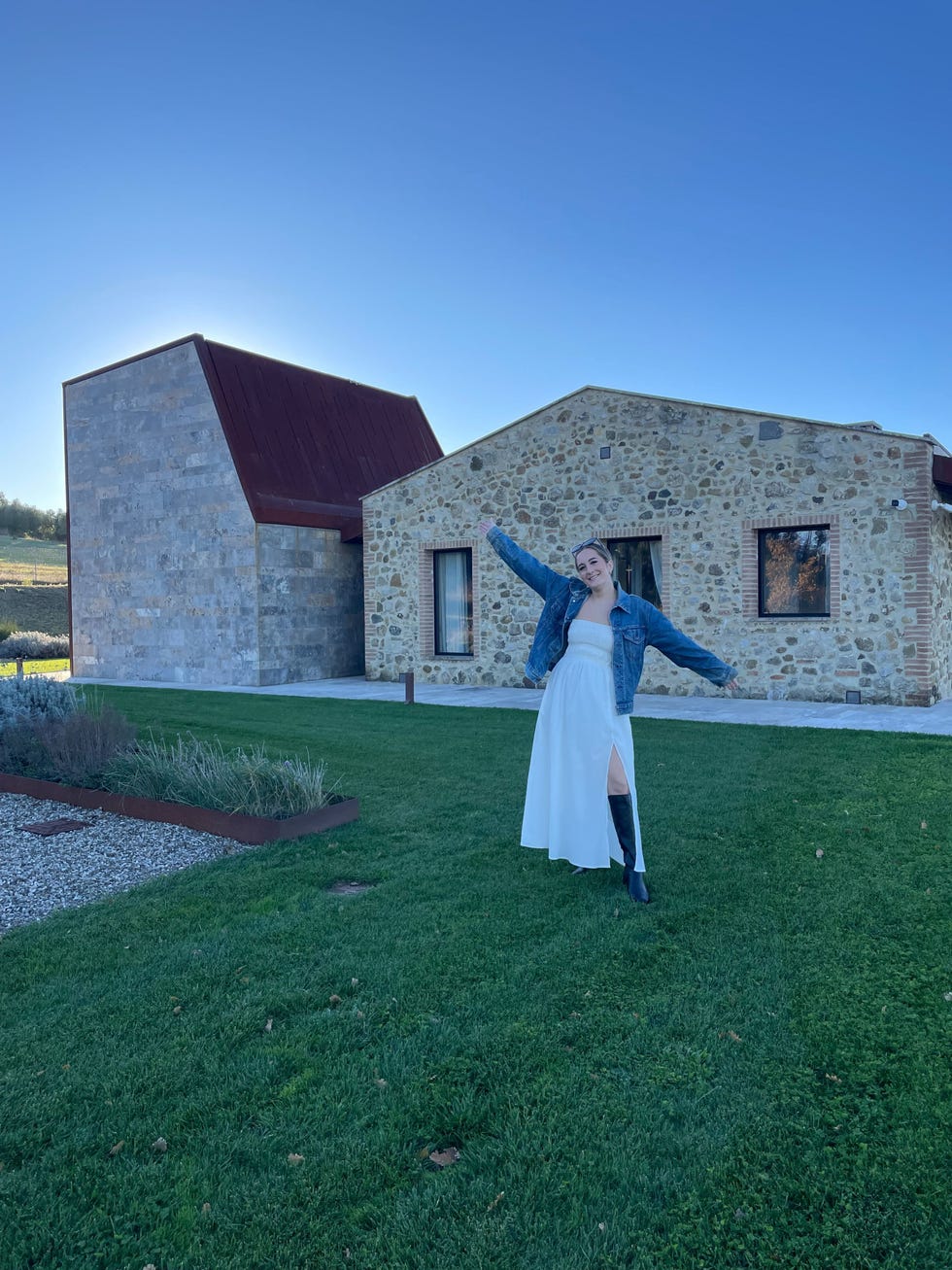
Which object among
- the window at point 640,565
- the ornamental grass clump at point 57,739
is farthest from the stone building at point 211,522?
the ornamental grass clump at point 57,739

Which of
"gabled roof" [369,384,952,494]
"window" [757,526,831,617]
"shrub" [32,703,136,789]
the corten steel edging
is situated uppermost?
"gabled roof" [369,384,952,494]

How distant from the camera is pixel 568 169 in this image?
13.4m

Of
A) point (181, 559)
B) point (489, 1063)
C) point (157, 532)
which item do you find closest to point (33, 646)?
point (157, 532)

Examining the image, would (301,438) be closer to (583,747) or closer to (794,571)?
(794,571)

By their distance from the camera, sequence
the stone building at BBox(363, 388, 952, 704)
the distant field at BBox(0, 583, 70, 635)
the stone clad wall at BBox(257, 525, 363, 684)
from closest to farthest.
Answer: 1. the stone building at BBox(363, 388, 952, 704)
2. the stone clad wall at BBox(257, 525, 363, 684)
3. the distant field at BBox(0, 583, 70, 635)

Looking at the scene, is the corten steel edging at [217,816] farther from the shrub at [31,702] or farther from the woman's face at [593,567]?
the woman's face at [593,567]

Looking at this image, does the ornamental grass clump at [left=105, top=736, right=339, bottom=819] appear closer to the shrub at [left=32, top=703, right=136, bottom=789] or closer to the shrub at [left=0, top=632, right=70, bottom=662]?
the shrub at [left=32, top=703, right=136, bottom=789]

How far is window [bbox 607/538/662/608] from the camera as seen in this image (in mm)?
13891

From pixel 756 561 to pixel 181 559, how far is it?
1142 centimetres

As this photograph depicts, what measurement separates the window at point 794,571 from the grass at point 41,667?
16328mm

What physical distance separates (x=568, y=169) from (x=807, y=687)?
9.01 meters

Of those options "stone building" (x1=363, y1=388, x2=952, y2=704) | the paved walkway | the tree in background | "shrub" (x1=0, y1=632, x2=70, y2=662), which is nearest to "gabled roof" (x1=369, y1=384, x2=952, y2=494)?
"stone building" (x1=363, y1=388, x2=952, y2=704)

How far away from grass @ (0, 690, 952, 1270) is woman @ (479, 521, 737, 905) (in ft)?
1.05

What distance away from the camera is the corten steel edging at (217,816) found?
573 cm
